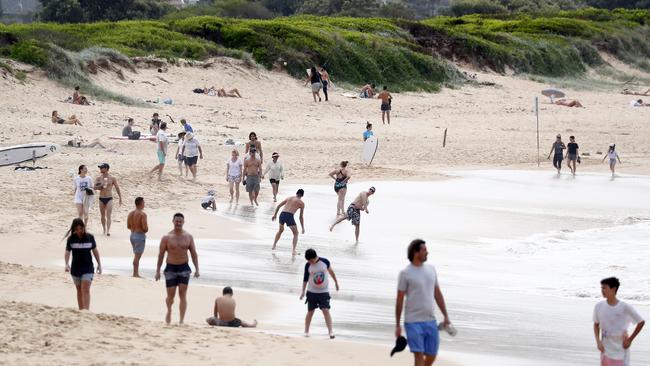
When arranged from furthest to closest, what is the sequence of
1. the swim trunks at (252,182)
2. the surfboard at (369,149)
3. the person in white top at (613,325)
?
the surfboard at (369,149)
the swim trunks at (252,182)
the person in white top at (613,325)

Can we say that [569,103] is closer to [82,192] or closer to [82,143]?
[82,143]

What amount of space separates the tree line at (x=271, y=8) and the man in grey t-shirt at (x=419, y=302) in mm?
58192

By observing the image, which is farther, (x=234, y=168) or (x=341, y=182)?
(x=234, y=168)

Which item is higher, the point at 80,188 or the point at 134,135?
the point at 134,135

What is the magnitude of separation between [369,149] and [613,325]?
18.9m

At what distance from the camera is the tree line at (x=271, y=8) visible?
73.5 metres

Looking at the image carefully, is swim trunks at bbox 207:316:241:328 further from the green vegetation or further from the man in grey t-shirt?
the green vegetation

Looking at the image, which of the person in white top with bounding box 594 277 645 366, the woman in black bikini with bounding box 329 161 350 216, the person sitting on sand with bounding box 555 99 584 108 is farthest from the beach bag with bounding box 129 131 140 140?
the person sitting on sand with bounding box 555 99 584 108

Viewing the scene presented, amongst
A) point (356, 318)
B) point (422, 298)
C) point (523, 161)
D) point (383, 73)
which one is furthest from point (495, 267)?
point (383, 73)

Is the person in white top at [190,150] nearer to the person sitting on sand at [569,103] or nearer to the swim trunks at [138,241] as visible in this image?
the swim trunks at [138,241]

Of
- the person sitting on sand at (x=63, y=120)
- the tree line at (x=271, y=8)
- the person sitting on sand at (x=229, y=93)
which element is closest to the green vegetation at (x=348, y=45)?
the person sitting on sand at (x=229, y=93)

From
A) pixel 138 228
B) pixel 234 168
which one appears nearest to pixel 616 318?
pixel 138 228

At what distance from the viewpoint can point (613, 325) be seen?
9.88 metres

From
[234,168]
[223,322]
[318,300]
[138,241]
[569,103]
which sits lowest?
[223,322]
